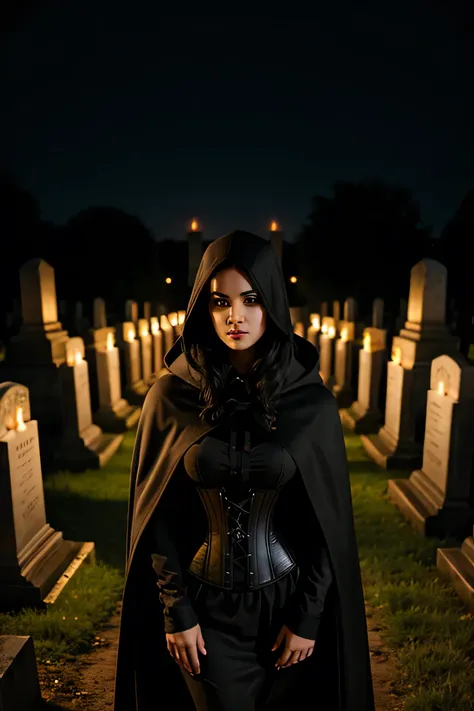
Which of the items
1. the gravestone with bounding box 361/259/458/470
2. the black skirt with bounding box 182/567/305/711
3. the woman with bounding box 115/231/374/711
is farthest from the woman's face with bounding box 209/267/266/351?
the gravestone with bounding box 361/259/458/470

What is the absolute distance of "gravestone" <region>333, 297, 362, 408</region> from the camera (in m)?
11.5

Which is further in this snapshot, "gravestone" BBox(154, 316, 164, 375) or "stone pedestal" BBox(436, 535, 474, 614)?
"gravestone" BBox(154, 316, 164, 375)

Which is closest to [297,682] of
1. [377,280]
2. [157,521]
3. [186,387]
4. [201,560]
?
[201,560]

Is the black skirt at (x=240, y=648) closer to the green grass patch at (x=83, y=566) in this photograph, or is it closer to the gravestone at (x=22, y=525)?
the green grass patch at (x=83, y=566)

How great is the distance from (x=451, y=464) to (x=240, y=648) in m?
4.32

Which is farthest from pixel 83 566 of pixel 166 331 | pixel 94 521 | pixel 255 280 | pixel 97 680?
pixel 166 331

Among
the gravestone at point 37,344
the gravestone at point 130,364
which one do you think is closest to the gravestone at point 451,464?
the gravestone at point 37,344

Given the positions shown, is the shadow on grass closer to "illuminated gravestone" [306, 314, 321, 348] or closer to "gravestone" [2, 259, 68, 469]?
"gravestone" [2, 259, 68, 469]

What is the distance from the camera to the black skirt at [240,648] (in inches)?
73.6

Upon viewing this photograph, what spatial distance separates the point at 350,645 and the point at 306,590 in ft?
1.17

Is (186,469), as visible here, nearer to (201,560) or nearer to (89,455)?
(201,560)

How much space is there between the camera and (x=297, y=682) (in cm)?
207

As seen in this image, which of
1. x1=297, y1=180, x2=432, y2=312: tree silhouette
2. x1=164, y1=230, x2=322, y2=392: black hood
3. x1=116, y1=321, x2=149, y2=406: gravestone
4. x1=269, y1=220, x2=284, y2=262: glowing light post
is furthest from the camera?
x1=297, y1=180, x2=432, y2=312: tree silhouette

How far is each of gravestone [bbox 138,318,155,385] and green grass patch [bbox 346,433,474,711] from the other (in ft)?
26.6
